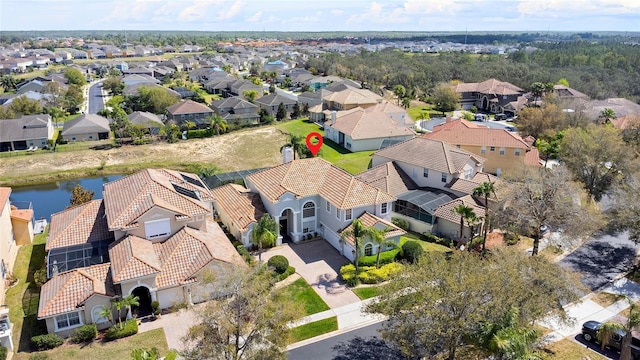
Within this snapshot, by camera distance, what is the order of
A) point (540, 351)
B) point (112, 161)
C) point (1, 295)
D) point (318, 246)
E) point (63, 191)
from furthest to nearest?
1. point (112, 161)
2. point (63, 191)
3. point (318, 246)
4. point (1, 295)
5. point (540, 351)

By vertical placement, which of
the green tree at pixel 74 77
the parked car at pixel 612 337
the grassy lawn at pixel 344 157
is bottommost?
the parked car at pixel 612 337

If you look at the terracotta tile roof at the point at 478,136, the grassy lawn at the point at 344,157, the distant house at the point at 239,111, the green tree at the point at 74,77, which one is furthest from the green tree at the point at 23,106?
the terracotta tile roof at the point at 478,136

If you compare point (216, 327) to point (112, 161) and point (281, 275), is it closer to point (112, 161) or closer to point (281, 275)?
point (281, 275)

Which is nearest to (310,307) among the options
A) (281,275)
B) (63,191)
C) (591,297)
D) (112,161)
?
(281,275)

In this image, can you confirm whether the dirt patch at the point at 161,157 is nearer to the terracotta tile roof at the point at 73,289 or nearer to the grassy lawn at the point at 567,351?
the terracotta tile roof at the point at 73,289

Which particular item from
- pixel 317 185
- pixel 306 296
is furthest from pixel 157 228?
pixel 317 185

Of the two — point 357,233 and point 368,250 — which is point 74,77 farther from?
point 357,233
